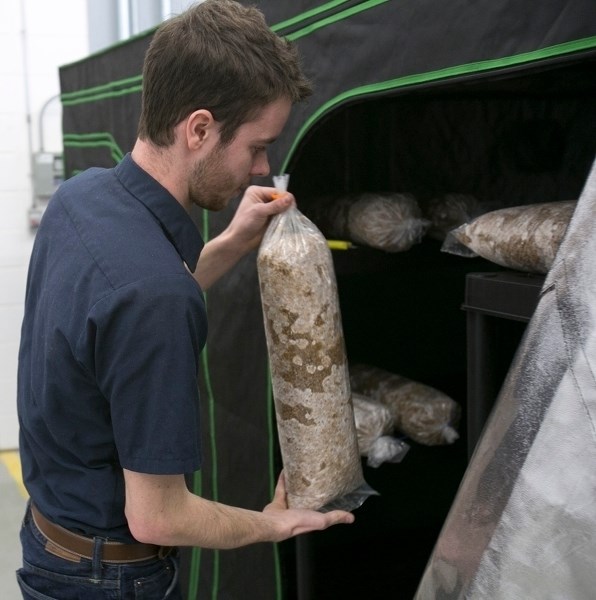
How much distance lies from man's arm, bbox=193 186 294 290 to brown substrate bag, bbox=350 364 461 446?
474 millimetres

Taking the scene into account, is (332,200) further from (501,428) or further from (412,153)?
(501,428)

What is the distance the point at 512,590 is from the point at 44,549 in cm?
95

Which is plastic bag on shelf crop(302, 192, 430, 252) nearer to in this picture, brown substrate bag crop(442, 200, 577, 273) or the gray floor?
brown substrate bag crop(442, 200, 577, 273)

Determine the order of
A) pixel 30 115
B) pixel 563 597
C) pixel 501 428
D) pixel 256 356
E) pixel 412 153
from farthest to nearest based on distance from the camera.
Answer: pixel 30 115, pixel 412 153, pixel 256 356, pixel 501 428, pixel 563 597

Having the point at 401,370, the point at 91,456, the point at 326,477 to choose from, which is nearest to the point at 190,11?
the point at 91,456

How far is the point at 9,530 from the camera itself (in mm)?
3918

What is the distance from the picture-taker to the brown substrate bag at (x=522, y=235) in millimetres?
1290

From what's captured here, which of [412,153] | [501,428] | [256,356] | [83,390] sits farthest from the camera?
[412,153]

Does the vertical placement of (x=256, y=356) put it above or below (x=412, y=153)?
below

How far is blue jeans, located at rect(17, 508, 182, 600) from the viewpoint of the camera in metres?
1.40

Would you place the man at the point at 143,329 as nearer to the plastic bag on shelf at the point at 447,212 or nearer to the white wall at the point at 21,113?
the plastic bag on shelf at the point at 447,212

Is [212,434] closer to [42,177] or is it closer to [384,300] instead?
[384,300]

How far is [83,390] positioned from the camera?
1261 mm

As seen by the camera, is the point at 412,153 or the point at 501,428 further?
the point at 412,153
